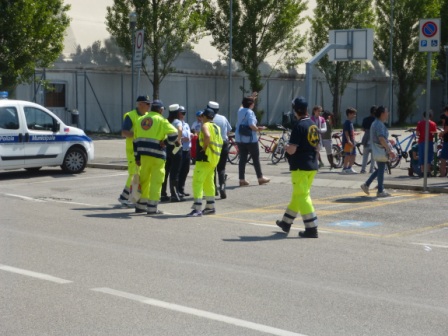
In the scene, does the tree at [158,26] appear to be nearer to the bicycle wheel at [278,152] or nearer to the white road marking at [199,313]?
the bicycle wheel at [278,152]

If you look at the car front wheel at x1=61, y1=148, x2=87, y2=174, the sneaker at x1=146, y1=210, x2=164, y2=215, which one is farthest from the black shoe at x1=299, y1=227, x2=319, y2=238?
the car front wheel at x1=61, y1=148, x2=87, y2=174

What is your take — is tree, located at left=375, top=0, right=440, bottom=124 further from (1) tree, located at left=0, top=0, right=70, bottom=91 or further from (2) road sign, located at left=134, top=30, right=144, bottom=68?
(2) road sign, located at left=134, top=30, right=144, bottom=68

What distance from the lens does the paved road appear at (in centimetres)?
712

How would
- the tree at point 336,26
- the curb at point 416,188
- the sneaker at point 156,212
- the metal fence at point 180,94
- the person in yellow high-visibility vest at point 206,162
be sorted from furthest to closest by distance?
1. the tree at point 336,26
2. the metal fence at point 180,94
3. the curb at point 416,188
4. the sneaker at point 156,212
5. the person in yellow high-visibility vest at point 206,162

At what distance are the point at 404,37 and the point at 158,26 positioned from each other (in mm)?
20251

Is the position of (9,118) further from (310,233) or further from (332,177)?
(310,233)

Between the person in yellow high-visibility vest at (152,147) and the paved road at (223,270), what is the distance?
47 centimetres

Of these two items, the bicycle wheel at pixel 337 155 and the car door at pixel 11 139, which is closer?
the car door at pixel 11 139

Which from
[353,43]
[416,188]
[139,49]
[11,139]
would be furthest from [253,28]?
[416,188]

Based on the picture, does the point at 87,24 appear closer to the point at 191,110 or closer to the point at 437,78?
the point at 191,110

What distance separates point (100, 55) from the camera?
4234 centimetres

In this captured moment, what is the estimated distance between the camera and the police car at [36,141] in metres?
19.9

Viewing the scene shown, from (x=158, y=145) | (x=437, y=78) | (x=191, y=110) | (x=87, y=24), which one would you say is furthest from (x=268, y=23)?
(x=158, y=145)

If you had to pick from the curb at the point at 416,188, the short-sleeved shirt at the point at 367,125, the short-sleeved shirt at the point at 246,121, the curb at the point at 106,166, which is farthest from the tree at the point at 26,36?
the curb at the point at 416,188
